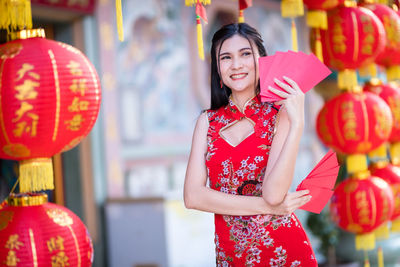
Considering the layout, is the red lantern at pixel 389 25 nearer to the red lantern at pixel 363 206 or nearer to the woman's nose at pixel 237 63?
the red lantern at pixel 363 206

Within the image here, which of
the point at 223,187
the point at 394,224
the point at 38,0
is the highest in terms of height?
the point at 38,0

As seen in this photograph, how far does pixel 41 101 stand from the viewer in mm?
1790

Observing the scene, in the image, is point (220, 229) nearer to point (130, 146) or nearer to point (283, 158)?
point (283, 158)

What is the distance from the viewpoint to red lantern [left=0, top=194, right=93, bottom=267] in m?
1.80

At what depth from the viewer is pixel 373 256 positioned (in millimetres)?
5262

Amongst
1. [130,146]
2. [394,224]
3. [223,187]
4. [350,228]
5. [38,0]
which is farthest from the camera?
[130,146]

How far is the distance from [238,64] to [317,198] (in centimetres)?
49

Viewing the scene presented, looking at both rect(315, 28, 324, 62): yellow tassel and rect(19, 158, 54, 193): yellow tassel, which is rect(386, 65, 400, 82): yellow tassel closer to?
rect(315, 28, 324, 62): yellow tassel

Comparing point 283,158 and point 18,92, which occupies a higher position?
point 18,92

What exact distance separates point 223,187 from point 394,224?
2.07 m

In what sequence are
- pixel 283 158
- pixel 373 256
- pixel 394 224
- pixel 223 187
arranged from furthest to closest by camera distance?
pixel 373 256 < pixel 394 224 < pixel 223 187 < pixel 283 158

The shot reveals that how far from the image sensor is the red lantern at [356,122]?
2826 mm

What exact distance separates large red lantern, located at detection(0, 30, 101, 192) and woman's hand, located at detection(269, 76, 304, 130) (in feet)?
2.21

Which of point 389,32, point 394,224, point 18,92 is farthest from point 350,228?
point 18,92
